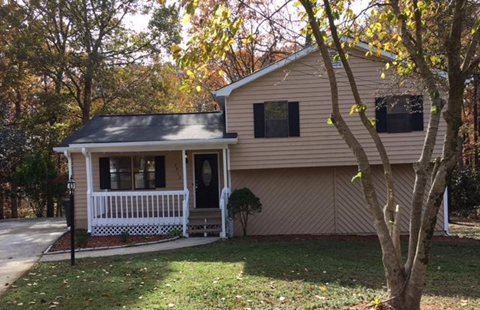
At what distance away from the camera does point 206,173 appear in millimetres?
13836

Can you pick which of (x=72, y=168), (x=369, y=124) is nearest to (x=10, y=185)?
(x=72, y=168)

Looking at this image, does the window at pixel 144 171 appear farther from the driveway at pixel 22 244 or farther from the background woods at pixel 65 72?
the background woods at pixel 65 72

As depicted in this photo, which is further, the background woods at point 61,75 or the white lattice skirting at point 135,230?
the background woods at point 61,75

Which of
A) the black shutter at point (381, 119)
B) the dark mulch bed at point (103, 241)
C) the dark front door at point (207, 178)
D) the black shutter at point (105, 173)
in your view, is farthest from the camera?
the dark front door at point (207, 178)

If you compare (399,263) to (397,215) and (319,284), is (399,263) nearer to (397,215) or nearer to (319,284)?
(397,215)

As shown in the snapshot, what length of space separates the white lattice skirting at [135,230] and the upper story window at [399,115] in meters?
6.56

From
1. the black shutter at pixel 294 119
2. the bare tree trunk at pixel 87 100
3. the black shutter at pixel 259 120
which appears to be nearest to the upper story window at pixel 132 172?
the black shutter at pixel 259 120

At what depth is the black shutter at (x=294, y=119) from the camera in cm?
1259

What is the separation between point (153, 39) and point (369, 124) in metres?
18.5

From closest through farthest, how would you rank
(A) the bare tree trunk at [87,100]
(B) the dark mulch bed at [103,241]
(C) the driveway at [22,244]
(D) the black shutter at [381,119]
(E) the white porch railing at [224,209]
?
1. (C) the driveway at [22,244]
2. (B) the dark mulch bed at [103,241]
3. (E) the white porch railing at [224,209]
4. (D) the black shutter at [381,119]
5. (A) the bare tree trunk at [87,100]

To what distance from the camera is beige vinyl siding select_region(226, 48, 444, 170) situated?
1248cm

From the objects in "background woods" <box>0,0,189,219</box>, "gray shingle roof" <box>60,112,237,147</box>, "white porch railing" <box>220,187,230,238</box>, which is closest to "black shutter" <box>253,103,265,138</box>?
"gray shingle roof" <box>60,112,237,147</box>

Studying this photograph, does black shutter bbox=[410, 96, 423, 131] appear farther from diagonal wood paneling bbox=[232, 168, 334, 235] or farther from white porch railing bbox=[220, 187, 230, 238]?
white porch railing bbox=[220, 187, 230, 238]

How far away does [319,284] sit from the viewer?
6.55 metres
